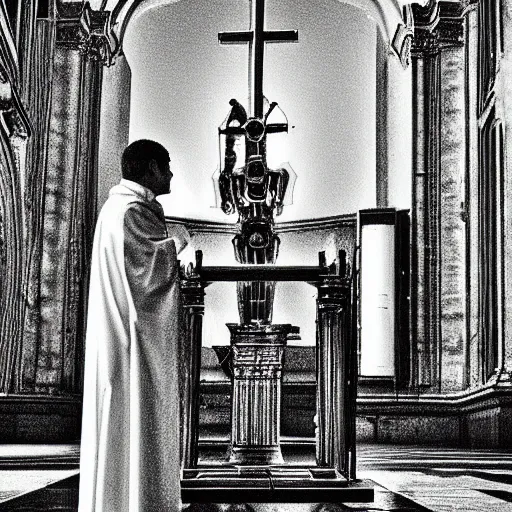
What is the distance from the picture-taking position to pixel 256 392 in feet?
17.0

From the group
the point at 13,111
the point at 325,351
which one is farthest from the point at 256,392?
the point at 13,111

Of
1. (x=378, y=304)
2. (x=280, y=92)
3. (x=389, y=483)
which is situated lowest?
(x=389, y=483)

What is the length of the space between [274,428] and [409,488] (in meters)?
0.79

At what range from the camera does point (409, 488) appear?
4.71 metres

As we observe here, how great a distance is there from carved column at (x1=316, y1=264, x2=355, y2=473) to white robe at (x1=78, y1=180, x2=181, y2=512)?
1.56 meters

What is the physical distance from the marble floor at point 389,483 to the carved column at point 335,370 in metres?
0.28

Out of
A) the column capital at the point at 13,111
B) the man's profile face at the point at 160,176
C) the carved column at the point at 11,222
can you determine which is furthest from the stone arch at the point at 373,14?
the man's profile face at the point at 160,176

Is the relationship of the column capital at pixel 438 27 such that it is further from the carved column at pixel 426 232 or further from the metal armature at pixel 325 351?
the metal armature at pixel 325 351

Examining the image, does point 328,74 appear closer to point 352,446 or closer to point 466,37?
point 466,37

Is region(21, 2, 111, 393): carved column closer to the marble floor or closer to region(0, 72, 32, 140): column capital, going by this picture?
region(0, 72, 32, 140): column capital

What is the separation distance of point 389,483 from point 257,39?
146 inches

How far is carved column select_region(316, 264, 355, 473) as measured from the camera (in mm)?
4594

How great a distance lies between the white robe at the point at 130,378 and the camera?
120 inches

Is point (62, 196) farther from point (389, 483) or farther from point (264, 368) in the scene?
point (389, 483)
